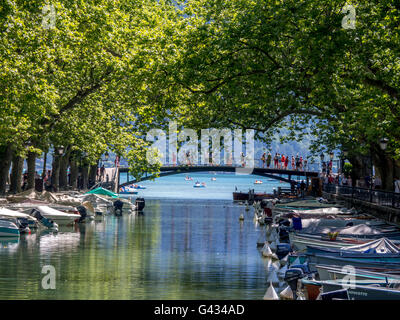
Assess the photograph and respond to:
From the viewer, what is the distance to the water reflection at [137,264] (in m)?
21.0

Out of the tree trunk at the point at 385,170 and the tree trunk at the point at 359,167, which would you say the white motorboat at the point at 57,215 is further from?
the tree trunk at the point at 359,167

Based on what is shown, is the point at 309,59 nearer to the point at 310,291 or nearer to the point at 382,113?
the point at 382,113

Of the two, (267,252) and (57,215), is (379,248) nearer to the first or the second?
(267,252)

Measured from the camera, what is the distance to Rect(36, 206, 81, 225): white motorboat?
4375 cm

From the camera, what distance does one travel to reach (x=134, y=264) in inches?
1100

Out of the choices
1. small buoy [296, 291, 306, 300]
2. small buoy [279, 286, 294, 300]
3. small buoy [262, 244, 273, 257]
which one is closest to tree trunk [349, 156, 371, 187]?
small buoy [262, 244, 273, 257]

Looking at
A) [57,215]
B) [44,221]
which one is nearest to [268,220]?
[57,215]

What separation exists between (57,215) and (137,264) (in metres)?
18.0

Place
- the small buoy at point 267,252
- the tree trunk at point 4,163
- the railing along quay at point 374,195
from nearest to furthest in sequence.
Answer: the small buoy at point 267,252, the railing along quay at point 374,195, the tree trunk at point 4,163

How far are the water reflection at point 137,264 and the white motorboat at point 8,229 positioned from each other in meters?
0.66

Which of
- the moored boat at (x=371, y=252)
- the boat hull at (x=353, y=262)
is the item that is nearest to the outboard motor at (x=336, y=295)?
the boat hull at (x=353, y=262)

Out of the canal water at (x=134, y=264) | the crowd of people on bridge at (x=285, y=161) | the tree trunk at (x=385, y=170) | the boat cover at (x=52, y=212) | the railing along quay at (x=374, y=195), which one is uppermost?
the crowd of people on bridge at (x=285, y=161)

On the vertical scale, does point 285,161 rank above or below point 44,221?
above

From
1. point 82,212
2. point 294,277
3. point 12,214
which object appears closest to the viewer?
point 294,277
